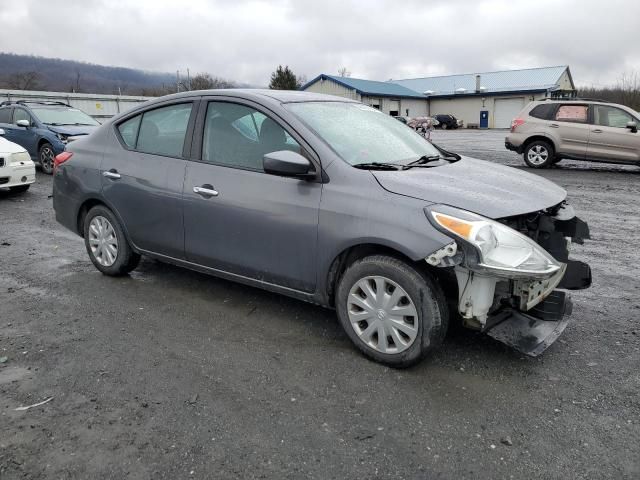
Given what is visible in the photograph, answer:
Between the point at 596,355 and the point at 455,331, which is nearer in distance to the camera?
the point at 596,355

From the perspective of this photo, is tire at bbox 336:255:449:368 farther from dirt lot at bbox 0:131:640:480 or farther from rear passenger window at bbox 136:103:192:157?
rear passenger window at bbox 136:103:192:157

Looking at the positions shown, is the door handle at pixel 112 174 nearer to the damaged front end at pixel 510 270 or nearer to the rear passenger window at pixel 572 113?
the damaged front end at pixel 510 270

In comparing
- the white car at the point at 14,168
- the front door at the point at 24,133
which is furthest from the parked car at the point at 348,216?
the front door at the point at 24,133

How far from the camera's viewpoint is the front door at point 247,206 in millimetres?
3627

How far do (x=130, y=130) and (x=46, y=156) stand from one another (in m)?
8.98

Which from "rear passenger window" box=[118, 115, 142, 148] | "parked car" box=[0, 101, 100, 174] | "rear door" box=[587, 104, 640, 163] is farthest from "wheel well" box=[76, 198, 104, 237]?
"rear door" box=[587, 104, 640, 163]

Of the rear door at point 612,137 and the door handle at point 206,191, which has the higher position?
the rear door at point 612,137

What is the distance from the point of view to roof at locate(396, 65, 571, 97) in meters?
56.4

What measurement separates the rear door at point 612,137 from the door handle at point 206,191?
11.9 metres

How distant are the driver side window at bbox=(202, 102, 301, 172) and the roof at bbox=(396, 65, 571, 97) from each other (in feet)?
185

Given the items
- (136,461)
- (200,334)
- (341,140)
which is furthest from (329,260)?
(136,461)

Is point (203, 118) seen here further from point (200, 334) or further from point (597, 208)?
point (597, 208)

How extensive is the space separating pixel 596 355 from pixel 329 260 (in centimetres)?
189

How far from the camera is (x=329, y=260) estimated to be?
3500mm
